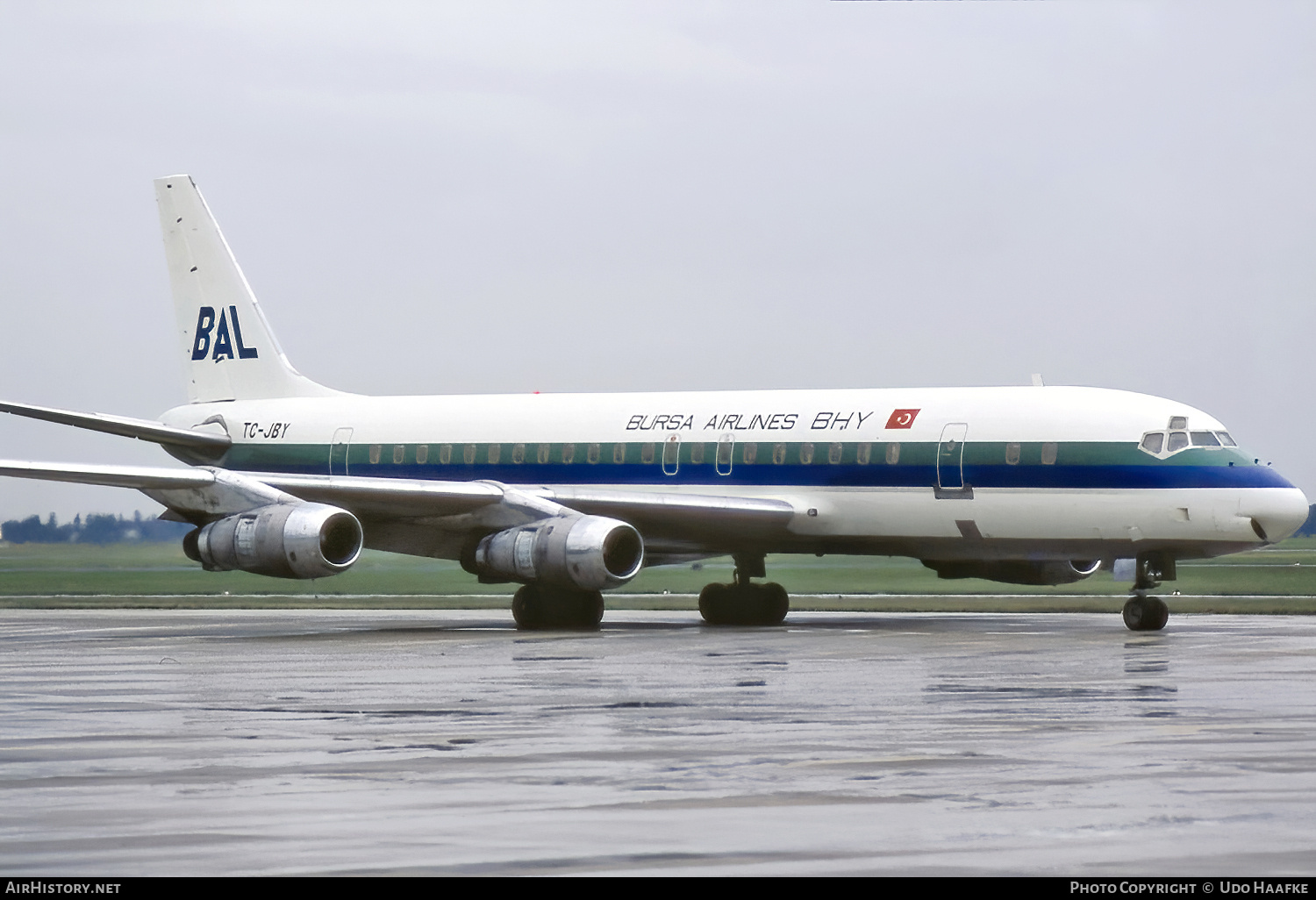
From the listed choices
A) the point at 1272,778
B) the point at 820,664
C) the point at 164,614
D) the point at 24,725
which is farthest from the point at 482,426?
the point at 1272,778

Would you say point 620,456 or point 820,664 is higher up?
point 620,456

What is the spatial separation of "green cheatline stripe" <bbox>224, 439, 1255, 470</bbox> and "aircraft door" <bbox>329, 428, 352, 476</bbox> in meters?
0.11

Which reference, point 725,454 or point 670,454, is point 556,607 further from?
point 725,454

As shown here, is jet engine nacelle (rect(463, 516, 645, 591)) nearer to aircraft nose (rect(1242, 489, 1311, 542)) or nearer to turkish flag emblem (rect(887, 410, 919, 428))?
turkish flag emblem (rect(887, 410, 919, 428))

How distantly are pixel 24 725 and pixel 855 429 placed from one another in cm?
1930

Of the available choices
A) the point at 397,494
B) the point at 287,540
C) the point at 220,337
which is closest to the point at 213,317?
the point at 220,337

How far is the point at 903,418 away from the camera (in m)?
32.9

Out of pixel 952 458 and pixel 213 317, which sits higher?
pixel 213 317

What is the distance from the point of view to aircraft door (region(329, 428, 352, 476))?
39438 millimetres

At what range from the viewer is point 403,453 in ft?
127

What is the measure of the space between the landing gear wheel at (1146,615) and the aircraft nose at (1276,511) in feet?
6.30

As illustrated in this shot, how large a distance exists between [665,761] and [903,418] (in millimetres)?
19966
